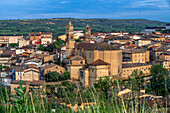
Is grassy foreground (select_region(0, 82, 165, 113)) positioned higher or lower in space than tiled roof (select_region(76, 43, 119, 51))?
higher

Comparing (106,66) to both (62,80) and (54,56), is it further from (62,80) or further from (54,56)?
(54,56)

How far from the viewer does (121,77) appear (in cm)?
3491

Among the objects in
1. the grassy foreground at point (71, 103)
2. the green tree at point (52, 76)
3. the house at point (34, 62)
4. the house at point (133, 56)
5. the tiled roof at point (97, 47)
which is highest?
the grassy foreground at point (71, 103)

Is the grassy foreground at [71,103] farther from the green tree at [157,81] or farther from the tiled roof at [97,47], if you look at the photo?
the tiled roof at [97,47]

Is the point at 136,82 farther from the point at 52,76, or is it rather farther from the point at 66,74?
the point at 52,76

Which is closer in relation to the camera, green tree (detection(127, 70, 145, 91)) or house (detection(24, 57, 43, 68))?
green tree (detection(127, 70, 145, 91))

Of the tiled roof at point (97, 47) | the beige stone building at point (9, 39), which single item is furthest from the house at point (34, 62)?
the beige stone building at point (9, 39)

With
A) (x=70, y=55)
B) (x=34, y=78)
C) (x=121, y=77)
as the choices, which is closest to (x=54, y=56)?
(x=70, y=55)

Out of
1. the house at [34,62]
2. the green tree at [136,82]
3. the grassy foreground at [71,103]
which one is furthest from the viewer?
the house at [34,62]

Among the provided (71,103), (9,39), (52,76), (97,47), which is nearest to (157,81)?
(97,47)

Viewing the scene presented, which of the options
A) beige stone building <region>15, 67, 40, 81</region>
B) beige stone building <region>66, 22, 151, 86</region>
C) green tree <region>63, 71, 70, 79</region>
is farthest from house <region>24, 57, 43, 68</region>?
green tree <region>63, 71, 70, 79</region>

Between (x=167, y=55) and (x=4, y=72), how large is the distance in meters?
21.6

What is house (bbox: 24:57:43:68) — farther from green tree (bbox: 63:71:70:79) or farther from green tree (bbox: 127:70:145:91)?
green tree (bbox: 127:70:145:91)

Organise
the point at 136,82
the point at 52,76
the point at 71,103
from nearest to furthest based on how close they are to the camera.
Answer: the point at 71,103, the point at 136,82, the point at 52,76
